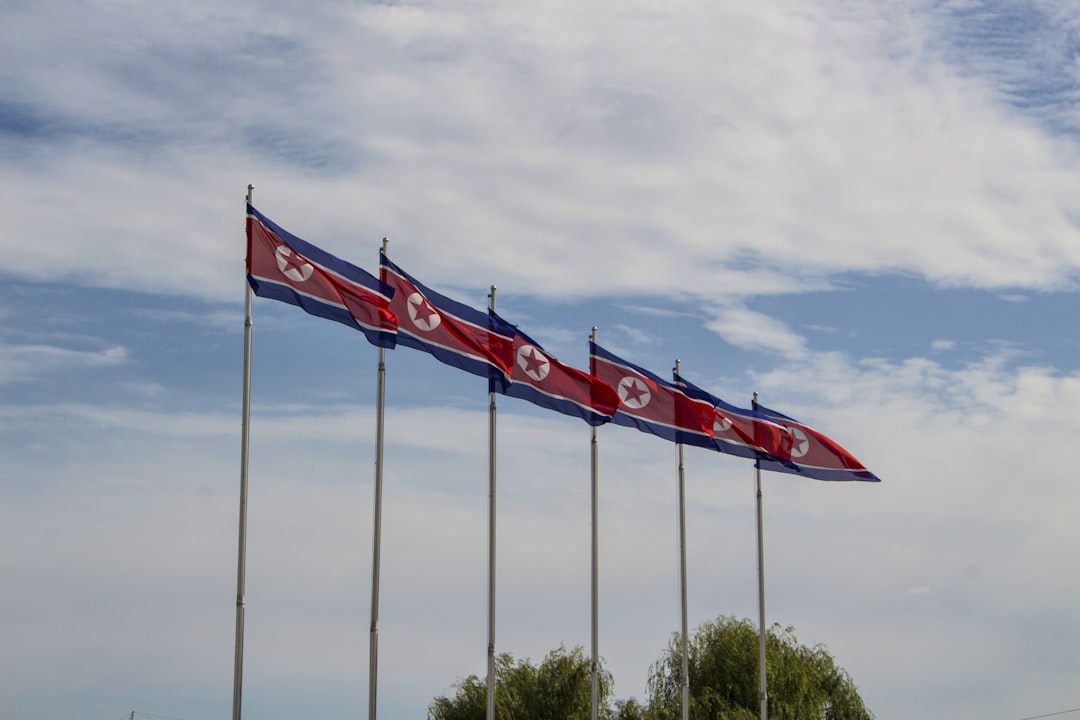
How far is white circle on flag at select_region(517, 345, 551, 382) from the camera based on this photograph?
1289 inches

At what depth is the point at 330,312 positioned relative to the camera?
1117 inches

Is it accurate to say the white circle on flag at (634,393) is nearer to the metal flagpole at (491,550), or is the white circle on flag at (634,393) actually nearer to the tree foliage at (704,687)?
the metal flagpole at (491,550)

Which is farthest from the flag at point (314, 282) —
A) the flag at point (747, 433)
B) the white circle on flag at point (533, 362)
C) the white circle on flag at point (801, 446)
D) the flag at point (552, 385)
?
the white circle on flag at point (801, 446)

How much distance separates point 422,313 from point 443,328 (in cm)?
61

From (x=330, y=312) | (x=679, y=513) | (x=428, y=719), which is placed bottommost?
(x=428, y=719)

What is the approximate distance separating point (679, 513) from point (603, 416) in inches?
195

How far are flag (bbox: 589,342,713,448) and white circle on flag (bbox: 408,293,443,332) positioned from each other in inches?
263

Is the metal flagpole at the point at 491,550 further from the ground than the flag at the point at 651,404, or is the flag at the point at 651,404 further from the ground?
the flag at the point at 651,404

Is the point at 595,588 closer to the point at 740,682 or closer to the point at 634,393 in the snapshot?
the point at 634,393

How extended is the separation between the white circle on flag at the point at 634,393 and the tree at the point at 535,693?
17.1 m

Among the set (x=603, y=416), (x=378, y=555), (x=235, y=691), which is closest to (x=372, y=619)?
(x=378, y=555)

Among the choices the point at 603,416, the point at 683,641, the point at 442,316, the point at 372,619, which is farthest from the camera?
the point at 683,641

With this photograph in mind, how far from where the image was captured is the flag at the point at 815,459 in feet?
133

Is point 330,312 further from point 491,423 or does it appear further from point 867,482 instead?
point 867,482
